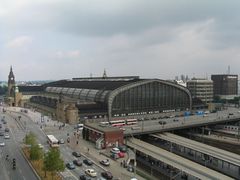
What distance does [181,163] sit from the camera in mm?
54938

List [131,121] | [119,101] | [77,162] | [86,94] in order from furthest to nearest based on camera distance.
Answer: [86,94] < [119,101] < [131,121] < [77,162]

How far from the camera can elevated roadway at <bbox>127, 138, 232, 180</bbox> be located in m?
48.9

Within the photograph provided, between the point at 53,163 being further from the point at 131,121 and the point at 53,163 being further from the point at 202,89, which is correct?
the point at 202,89

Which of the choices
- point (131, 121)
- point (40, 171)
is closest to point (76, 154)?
point (40, 171)

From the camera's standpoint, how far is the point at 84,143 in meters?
71.2

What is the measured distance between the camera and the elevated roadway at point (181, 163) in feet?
160

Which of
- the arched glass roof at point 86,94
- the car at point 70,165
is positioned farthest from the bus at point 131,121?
Result: the car at point 70,165

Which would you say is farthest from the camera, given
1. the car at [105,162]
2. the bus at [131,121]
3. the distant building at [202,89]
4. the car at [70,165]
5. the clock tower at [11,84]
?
the distant building at [202,89]

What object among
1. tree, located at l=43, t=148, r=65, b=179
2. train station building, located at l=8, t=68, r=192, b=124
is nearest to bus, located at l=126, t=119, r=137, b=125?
train station building, located at l=8, t=68, r=192, b=124

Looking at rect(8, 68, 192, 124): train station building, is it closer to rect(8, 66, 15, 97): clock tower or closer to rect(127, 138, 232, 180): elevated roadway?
rect(127, 138, 232, 180): elevated roadway

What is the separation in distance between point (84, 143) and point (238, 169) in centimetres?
3052

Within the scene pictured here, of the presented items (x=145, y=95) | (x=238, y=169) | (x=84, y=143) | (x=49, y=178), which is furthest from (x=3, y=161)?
(x=145, y=95)

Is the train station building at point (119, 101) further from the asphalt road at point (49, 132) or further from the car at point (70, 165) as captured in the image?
the car at point (70, 165)

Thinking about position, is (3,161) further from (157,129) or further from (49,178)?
(157,129)
